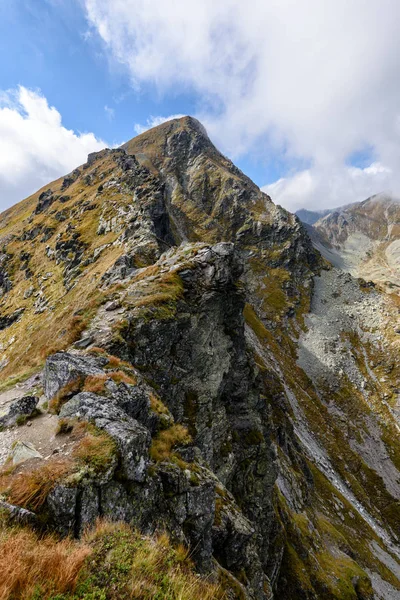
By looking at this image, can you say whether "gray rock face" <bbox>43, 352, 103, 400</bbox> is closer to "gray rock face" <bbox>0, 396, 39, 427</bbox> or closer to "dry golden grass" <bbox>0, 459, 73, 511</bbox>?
"gray rock face" <bbox>0, 396, 39, 427</bbox>

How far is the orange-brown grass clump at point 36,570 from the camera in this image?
4.49m

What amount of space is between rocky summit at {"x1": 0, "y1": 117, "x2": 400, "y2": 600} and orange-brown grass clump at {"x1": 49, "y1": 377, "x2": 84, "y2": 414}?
81mm

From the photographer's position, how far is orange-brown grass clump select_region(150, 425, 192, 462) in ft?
45.0

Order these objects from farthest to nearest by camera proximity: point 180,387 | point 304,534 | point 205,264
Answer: point 304,534 < point 205,264 < point 180,387

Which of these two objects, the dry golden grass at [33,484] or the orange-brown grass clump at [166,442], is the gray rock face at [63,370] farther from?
the dry golden grass at [33,484]

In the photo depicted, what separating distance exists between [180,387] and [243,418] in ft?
42.8

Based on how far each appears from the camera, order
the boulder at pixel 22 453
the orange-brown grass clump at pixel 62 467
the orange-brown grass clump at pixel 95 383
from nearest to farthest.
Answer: the orange-brown grass clump at pixel 62 467 → the boulder at pixel 22 453 → the orange-brown grass clump at pixel 95 383

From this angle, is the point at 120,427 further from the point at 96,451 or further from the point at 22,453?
the point at 22,453

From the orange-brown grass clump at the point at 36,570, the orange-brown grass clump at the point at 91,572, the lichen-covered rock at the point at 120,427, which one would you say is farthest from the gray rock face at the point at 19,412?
the orange-brown grass clump at the point at 36,570

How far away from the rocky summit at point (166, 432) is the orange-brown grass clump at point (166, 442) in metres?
0.10

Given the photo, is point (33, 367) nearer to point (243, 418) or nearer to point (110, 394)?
point (110, 394)

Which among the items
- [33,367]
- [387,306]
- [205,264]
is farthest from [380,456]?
[33,367]

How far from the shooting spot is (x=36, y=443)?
11859 millimetres

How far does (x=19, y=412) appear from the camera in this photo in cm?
1427
